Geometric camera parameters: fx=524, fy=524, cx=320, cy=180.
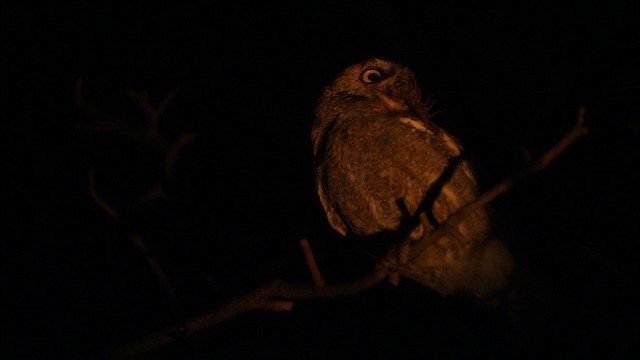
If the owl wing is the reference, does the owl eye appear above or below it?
above

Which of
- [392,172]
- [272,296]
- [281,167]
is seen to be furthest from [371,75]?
[272,296]

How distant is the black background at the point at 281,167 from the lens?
8.36ft

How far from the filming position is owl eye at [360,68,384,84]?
279cm

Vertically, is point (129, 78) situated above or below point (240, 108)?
above

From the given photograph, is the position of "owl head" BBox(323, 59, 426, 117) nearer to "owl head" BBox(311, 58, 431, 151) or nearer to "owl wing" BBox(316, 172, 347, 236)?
"owl head" BBox(311, 58, 431, 151)

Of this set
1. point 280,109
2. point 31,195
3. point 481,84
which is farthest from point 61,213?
point 481,84

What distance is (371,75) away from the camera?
2809mm

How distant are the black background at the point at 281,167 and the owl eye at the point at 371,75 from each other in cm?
28

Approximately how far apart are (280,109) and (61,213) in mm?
1618

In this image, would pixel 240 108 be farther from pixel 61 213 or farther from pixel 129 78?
pixel 61 213

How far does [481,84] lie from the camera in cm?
318

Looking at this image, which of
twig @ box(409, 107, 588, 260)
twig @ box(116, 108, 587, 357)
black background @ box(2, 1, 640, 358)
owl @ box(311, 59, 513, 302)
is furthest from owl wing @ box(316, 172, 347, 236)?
twig @ box(409, 107, 588, 260)

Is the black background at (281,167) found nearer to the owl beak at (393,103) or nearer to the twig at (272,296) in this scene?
the owl beak at (393,103)

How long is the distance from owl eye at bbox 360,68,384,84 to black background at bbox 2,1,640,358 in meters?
0.28
